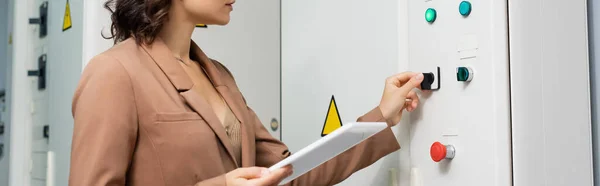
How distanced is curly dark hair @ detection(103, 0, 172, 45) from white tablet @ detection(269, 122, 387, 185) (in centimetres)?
42

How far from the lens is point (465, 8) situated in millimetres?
1343

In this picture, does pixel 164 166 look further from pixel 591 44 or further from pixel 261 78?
pixel 591 44

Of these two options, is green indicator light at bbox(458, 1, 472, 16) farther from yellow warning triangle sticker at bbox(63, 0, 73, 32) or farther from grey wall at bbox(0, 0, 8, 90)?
grey wall at bbox(0, 0, 8, 90)

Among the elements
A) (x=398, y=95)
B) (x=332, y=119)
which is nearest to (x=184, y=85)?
(x=398, y=95)

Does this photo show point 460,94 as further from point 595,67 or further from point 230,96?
point 230,96

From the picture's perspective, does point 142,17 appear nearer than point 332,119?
Yes

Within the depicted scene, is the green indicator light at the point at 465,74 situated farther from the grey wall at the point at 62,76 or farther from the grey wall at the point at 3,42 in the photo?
the grey wall at the point at 3,42

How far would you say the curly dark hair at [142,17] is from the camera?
131 cm

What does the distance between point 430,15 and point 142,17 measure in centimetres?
63

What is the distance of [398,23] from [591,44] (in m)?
0.45

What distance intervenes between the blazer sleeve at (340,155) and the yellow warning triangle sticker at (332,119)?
20cm

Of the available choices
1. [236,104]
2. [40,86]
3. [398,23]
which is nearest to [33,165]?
[40,86]

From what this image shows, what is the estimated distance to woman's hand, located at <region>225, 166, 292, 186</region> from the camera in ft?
3.51

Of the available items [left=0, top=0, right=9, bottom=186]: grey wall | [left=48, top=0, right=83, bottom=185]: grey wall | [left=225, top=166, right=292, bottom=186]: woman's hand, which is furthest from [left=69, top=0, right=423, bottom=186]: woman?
[left=0, top=0, right=9, bottom=186]: grey wall
